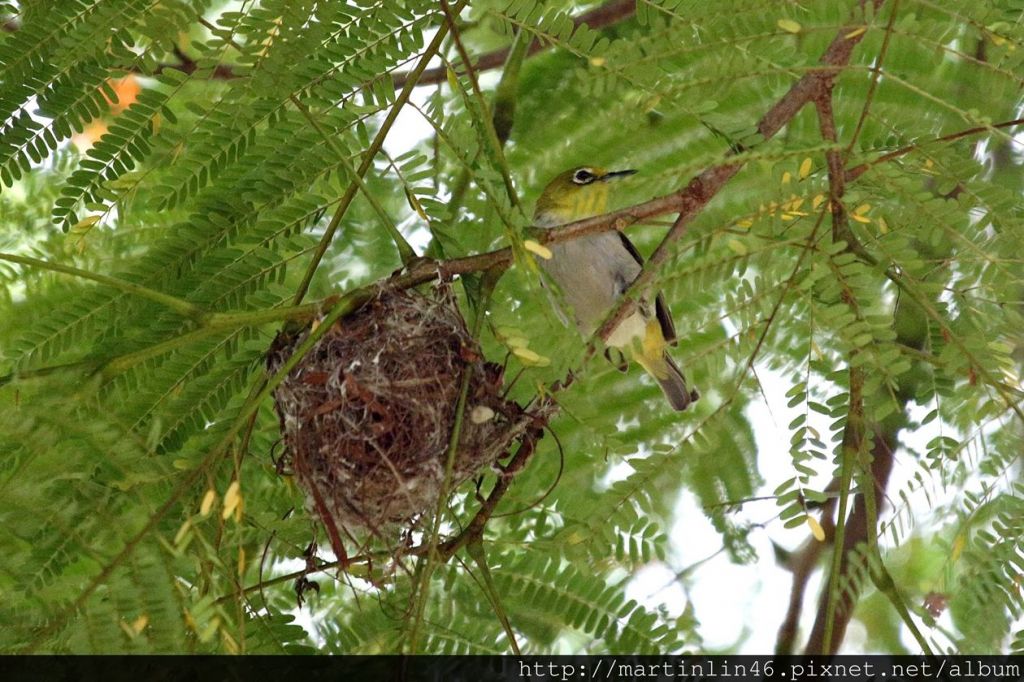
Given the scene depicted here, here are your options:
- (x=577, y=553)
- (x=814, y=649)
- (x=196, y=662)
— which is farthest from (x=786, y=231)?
(x=814, y=649)

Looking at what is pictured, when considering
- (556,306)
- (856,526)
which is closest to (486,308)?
(556,306)

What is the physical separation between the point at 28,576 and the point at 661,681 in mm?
1688

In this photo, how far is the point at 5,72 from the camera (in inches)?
115

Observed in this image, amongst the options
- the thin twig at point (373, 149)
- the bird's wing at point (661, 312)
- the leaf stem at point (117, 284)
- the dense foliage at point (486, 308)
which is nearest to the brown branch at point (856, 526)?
the dense foliage at point (486, 308)

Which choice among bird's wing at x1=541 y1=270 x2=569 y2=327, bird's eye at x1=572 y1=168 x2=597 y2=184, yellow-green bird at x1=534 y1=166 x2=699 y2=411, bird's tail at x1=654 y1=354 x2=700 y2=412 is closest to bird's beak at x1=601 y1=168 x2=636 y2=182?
yellow-green bird at x1=534 y1=166 x2=699 y2=411

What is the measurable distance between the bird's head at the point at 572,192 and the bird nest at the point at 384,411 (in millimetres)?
928

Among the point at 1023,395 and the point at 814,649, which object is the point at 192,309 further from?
the point at 814,649

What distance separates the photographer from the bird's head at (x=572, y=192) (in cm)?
412

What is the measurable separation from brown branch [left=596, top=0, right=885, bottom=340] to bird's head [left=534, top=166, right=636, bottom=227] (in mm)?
782

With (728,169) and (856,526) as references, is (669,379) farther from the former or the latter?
(728,169)

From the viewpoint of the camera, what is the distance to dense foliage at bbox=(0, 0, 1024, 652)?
2.56 metres

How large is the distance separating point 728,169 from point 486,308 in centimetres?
73

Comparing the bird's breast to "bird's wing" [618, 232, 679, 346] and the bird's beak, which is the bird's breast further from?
the bird's beak

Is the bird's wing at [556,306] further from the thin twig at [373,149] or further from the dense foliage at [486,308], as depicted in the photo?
the thin twig at [373,149]
